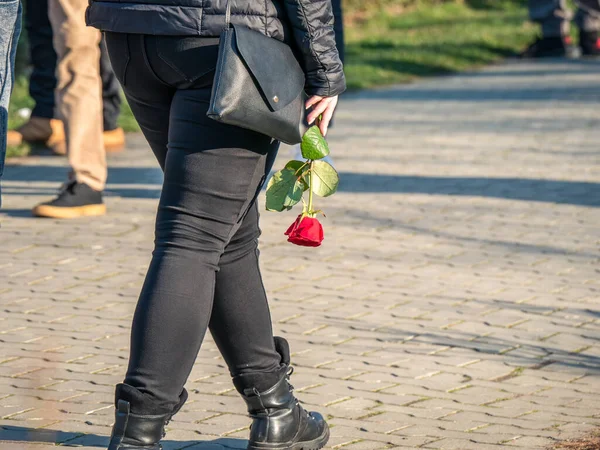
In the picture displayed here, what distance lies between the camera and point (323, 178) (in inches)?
123

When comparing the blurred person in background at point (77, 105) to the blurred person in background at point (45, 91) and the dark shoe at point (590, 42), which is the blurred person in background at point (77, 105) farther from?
the dark shoe at point (590, 42)

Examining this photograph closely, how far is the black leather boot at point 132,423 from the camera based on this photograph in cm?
289

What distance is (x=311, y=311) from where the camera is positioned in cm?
500

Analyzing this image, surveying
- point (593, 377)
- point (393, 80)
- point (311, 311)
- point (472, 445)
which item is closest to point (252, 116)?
point (472, 445)

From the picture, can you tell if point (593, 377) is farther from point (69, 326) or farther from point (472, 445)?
point (69, 326)

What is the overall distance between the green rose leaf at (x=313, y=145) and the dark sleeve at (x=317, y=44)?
0.35ft

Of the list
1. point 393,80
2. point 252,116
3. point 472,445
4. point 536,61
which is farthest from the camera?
point 536,61

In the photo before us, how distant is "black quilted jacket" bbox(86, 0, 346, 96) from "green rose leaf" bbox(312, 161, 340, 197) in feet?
0.72

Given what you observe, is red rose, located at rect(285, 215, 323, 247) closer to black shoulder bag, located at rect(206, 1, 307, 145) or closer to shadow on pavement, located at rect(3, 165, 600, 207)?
black shoulder bag, located at rect(206, 1, 307, 145)

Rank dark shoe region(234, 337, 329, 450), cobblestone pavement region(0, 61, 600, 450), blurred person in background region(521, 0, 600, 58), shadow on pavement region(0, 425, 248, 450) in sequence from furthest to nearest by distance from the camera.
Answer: blurred person in background region(521, 0, 600, 58) → cobblestone pavement region(0, 61, 600, 450) → shadow on pavement region(0, 425, 248, 450) → dark shoe region(234, 337, 329, 450)

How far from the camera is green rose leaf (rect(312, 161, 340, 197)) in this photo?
3.12 meters

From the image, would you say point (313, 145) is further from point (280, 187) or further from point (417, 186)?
point (417, 186)

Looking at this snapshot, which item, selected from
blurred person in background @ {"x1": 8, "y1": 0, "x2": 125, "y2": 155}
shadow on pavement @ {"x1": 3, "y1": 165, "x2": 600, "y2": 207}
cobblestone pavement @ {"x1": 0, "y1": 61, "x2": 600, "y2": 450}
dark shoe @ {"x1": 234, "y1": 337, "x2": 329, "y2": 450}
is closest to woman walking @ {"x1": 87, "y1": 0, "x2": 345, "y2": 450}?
dark shoe @ {"x1": 234, "y1": 337, "x2": 329, "y2": 450}

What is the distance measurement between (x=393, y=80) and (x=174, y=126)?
11.2 meters
